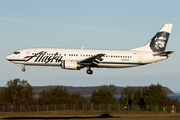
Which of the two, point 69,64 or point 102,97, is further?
point 102,97

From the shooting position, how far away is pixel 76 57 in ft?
175

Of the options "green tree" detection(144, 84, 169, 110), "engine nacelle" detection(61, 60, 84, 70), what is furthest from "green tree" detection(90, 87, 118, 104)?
"engine nacelle" detection(61, 60, 84, 70)

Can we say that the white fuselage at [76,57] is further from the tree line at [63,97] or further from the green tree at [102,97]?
the green tree at [102,97]

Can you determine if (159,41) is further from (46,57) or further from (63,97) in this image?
(63,97)

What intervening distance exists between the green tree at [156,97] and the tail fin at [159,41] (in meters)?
31.5

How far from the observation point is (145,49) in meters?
57.6

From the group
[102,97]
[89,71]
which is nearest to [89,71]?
[89,71]

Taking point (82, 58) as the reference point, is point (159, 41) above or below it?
above

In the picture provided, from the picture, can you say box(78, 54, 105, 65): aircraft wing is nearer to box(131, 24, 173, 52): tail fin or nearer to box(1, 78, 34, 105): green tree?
box(131, 24, 173, 52): tail fin

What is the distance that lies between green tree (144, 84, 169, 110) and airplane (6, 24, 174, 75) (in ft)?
112

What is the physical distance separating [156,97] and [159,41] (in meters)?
34.7

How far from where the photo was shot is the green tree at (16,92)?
9216cm

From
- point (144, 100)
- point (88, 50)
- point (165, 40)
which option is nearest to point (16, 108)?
point (88, 50)

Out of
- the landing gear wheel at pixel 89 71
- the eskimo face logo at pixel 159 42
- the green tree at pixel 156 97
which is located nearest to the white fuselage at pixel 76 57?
the landing gear wheel at pixel 89 71
